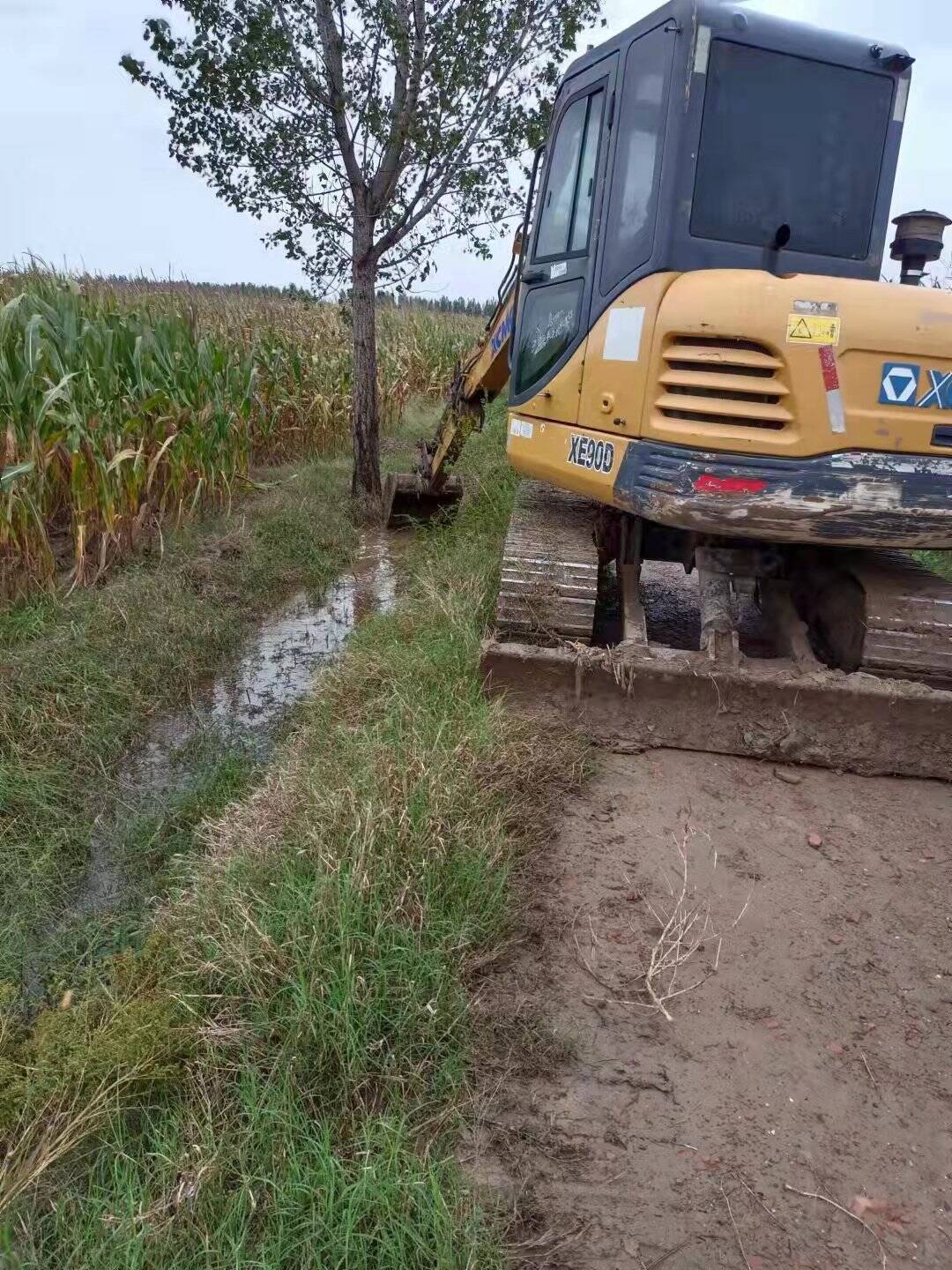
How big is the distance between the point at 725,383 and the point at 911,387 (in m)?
0.66

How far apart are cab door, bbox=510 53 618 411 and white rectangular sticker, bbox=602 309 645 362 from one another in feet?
0.87

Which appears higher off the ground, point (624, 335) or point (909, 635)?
point (624, 335)

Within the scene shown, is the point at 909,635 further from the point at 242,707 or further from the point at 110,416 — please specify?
the point at 110,416

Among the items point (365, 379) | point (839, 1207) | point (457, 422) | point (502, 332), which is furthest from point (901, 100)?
point (365, 379)

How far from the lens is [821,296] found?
3.53 meters

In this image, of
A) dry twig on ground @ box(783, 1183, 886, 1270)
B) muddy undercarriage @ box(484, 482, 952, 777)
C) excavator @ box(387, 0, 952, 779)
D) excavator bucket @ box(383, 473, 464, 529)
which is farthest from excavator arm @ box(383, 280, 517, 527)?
dry twig on ground @ box(783, 1183, 886, 1270)

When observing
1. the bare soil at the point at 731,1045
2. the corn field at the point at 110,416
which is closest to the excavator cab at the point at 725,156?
the bare soil at the point at 731,1045

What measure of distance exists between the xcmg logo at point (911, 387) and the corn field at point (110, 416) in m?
3.95

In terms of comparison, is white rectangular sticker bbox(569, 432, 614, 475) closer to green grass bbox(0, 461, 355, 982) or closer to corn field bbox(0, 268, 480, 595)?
green grass bbox(0, 461, 355, 982)

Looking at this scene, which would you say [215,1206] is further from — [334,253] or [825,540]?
[334,253]

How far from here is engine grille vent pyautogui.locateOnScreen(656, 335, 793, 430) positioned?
3594mm

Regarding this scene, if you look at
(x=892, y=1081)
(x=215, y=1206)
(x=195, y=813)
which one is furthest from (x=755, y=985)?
(x=195, y=813)

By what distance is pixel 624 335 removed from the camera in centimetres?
398

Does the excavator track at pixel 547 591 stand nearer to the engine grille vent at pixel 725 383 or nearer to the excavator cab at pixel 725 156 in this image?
the excavator cab at pixel 725 156
